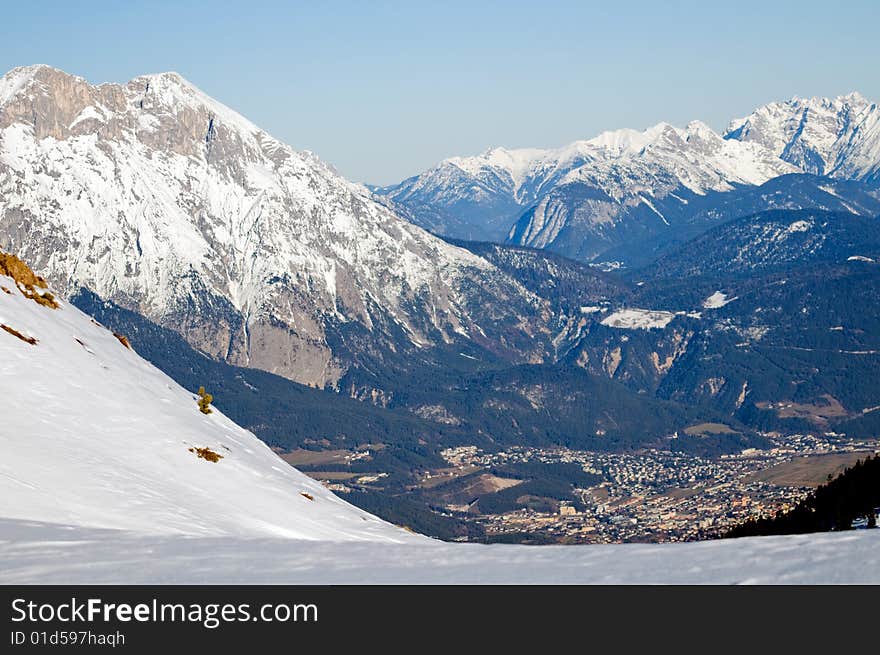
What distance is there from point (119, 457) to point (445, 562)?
21.4 metres

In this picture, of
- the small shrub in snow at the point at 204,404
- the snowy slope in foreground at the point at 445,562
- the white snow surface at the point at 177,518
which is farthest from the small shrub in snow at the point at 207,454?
the snowy slope in foreground at the point at 445,562

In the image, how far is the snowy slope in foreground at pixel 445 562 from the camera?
22.4m

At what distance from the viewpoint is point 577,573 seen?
23.5 metres

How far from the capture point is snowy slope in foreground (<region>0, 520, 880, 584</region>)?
22406 millimetres

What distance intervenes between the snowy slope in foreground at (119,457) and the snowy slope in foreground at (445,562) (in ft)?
14.4

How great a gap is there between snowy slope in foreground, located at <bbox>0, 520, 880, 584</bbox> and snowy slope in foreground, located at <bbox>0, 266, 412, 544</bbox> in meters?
4.40

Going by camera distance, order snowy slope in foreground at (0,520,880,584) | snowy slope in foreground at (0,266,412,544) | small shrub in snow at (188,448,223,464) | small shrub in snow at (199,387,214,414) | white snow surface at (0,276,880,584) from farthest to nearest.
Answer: small shrub in snow at (199,387,214,414)
small shrub in snow at (188,448,223,464)
snowy slope in foreground at (0,266,412,544)
white snow surface at (0,276,880,584)
snowy slope in foreground at (0,520,880,584)

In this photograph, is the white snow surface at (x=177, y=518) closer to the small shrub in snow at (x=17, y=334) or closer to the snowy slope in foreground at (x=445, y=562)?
the snowy slope in foreground at (x=445, y=562)

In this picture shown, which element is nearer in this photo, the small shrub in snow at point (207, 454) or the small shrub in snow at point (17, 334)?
the small shrub in snow at point (207, 454)

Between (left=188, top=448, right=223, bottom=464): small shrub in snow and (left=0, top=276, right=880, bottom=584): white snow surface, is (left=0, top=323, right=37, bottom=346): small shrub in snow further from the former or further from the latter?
(left=188, top=448, right=223, bottom=464): small shrub in snow

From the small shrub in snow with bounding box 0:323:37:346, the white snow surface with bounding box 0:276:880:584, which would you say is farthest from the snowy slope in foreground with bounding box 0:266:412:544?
the small shrub in snow with bounding box 0:323:37:346

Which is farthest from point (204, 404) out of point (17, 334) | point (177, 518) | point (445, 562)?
point (445, 562)
